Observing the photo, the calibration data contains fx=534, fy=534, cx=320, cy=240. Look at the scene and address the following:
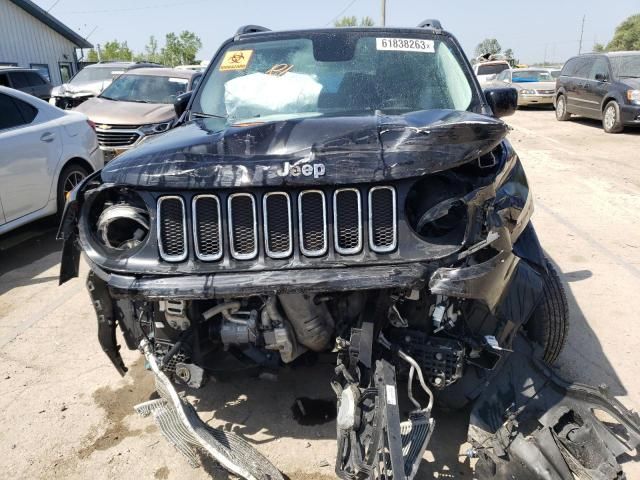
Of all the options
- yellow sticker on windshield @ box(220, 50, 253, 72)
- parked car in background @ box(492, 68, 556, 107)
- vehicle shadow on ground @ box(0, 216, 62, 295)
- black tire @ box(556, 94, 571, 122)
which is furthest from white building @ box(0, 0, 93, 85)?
yellow sticker on windshield @ box(220, 50, 253, 72)

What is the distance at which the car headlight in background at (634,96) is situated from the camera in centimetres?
1209

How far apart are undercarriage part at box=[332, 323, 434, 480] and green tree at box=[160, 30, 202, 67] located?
57455 mm

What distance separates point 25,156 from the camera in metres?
5.48

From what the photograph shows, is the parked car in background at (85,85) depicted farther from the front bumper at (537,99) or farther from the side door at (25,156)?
the front bumper at (537,99)

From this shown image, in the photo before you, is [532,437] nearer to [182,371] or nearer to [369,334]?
[369,334]

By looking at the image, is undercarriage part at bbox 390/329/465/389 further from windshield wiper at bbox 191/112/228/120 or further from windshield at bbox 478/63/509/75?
windshield at bbox 478/63/509/75

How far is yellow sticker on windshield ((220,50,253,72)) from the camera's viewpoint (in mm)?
3738

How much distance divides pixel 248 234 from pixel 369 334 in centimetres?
66

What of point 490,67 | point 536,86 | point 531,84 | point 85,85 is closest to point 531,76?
point 531,84

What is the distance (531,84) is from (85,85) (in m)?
15.4

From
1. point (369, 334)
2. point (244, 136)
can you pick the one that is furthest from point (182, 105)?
point (369, 334)

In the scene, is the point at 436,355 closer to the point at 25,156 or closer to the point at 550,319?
the point at 550,319

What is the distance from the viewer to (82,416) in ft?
10.1

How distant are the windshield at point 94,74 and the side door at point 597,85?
12142mm
